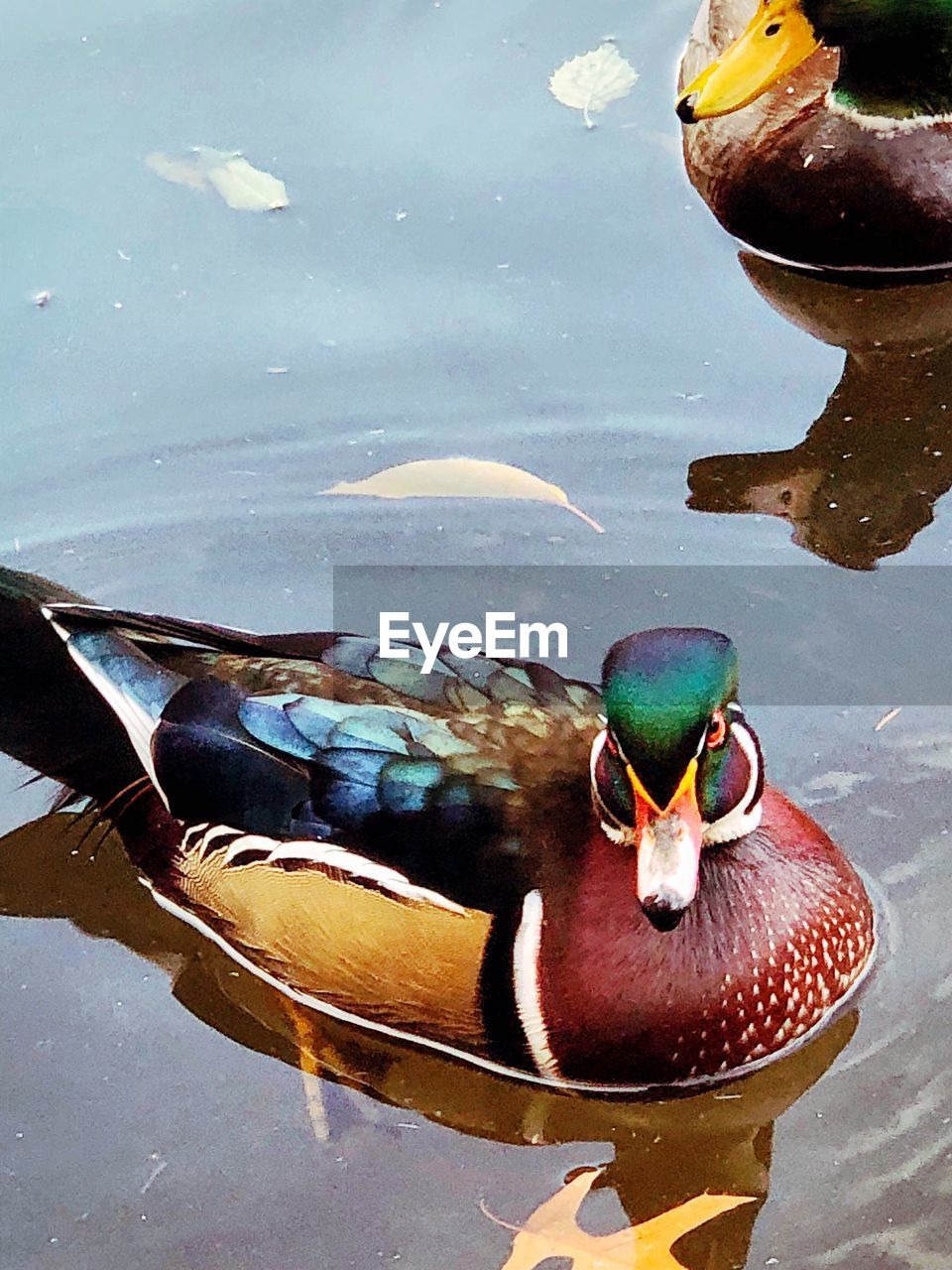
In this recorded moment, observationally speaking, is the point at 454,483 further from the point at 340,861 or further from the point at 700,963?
the point at 700,963

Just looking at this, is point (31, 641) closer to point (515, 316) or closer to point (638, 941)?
point (638, 941)

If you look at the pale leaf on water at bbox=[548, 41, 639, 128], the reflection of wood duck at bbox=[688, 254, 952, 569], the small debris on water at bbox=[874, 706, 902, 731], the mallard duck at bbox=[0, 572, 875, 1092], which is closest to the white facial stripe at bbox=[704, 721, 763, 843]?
the mallard duck at bbox=[0, 572, 875, 1092]

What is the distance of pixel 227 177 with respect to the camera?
14.6 feet

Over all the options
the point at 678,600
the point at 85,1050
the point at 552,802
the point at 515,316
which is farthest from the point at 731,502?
the point at 85,1050

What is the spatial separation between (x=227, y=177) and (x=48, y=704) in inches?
81.0

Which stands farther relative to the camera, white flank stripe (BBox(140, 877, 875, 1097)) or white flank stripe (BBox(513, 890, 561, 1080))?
white flank stripe (BBox(140, 877, 875, 1097))

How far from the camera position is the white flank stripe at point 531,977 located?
2477 millimetres

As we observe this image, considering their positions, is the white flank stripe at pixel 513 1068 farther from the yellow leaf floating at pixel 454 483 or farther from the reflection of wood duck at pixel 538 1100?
the yellow leaf floating at pixel 454 483

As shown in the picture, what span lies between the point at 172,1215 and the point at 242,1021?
353mm

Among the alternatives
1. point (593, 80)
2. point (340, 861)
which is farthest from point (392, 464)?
point (593, 80)

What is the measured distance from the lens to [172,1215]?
2.59 metres

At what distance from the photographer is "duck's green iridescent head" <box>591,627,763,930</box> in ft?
7.37
